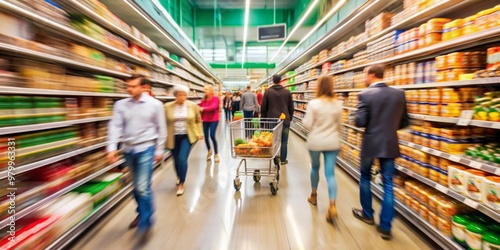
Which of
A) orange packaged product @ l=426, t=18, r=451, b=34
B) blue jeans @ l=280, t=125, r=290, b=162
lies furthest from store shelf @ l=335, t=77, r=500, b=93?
blue jeans @ l=280, t=125, r=290, b=162

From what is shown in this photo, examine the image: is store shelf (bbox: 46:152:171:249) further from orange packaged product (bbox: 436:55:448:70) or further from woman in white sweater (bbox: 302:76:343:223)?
orange packaged product (bbox: 436:55:448:70)

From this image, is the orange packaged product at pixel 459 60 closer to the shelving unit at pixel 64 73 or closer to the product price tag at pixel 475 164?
the product price tag at pixel 475 164

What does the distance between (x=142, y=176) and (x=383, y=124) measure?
2353 millimetres

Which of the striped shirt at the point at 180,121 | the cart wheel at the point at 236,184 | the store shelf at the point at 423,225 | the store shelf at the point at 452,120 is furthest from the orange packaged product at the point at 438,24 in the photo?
the striped shirt at the point at 180,121

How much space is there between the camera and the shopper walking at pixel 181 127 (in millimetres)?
3053

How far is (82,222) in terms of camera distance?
87.4 inches

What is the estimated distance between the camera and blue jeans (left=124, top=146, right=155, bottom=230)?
7.33ft

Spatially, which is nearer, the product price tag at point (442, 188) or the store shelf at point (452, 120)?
the store shelf at point (452, 120)

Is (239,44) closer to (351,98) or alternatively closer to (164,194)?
(351,98)

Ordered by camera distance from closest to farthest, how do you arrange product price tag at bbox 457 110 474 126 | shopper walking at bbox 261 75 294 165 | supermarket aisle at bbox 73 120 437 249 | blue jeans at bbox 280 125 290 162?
1. product price tag at bbox 457 110 474 126
2. supermarket aisle at bbox 73 120 437 249
3. shopper walking at bbox 261 75 294 165
4. blue jeans at bbox 280 125 290 162

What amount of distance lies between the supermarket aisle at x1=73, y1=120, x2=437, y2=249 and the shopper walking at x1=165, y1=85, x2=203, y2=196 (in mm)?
507

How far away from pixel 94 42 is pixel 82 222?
1.95 meters

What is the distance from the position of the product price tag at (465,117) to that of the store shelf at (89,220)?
3500mm

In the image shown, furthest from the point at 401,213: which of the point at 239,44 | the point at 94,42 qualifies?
the point at 239,44
